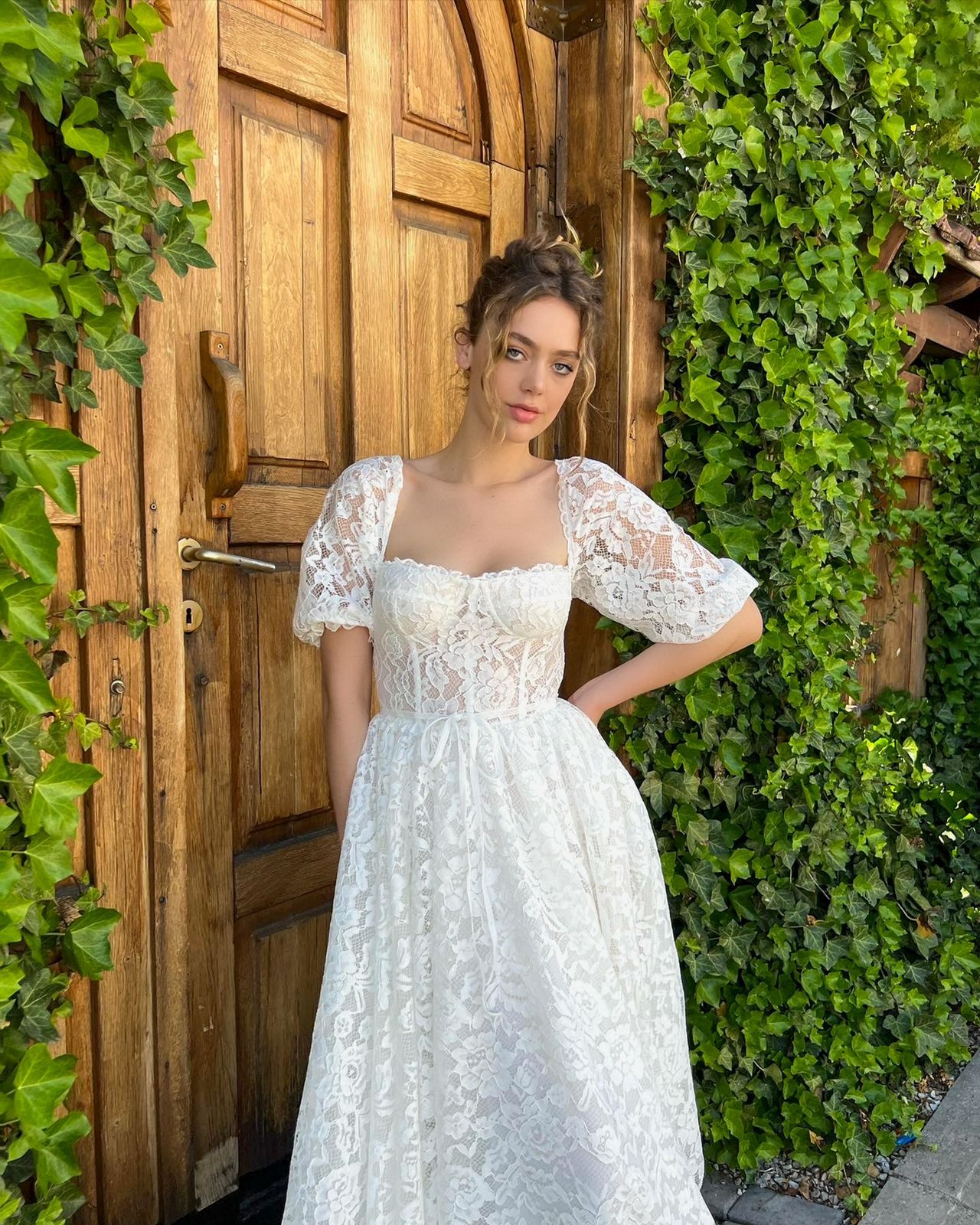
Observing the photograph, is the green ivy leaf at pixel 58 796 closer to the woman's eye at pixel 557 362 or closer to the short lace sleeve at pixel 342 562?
the short lace sleeve at pixel 342 562

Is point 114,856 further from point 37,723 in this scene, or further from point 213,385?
point 213,385

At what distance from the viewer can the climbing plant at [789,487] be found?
236 cm

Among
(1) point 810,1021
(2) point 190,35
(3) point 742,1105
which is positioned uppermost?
(2) point 190,35

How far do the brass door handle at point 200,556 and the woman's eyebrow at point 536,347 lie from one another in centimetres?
65

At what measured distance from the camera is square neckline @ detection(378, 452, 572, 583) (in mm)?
1720

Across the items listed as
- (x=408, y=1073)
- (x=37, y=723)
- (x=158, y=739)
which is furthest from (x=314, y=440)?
(x=408, y=1073)

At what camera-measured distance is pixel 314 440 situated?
211cm

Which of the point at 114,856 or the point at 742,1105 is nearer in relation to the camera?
the point at 114,856

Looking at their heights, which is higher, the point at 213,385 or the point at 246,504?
the point at 213,385

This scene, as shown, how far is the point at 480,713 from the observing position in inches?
68.6

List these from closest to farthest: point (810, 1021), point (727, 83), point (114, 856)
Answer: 1. point (114, 856)
2. point (727, 83)
3. point (810, 1021)

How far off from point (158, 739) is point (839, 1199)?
199 cm

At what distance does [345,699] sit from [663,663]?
650 mm

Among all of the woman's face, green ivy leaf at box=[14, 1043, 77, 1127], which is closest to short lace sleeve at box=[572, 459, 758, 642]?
the woman's face
